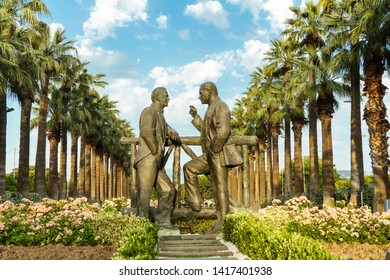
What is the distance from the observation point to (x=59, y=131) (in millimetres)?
32562

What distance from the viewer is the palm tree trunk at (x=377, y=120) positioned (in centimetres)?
1838

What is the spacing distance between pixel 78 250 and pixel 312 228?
5.41m

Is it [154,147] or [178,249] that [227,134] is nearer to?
[154,147]

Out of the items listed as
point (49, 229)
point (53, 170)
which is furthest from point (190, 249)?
point (53, 170)

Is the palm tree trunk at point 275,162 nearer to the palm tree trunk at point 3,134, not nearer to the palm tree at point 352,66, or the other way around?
the palm tree at point 352,66

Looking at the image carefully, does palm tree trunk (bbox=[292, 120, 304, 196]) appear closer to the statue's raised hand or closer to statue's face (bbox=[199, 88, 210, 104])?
the statue's raised hand

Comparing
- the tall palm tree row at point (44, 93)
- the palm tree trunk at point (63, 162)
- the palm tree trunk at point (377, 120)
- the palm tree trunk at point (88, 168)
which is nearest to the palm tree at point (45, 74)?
the tall palm tree row at point (44, 93)

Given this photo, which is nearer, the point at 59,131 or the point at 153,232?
the point at 153,232

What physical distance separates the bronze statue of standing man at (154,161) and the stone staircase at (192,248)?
0.85 metres

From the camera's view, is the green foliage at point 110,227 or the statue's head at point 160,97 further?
the statue's head at point 160,97

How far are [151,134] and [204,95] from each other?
1499 millimetres

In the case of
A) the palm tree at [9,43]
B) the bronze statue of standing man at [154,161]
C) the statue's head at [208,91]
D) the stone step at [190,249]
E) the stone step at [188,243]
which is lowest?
the stone step at [190,249]

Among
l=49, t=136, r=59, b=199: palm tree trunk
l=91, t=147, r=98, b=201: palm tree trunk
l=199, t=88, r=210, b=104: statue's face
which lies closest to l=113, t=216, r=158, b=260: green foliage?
l=199, t=88, r=210, b=104: statue's face
